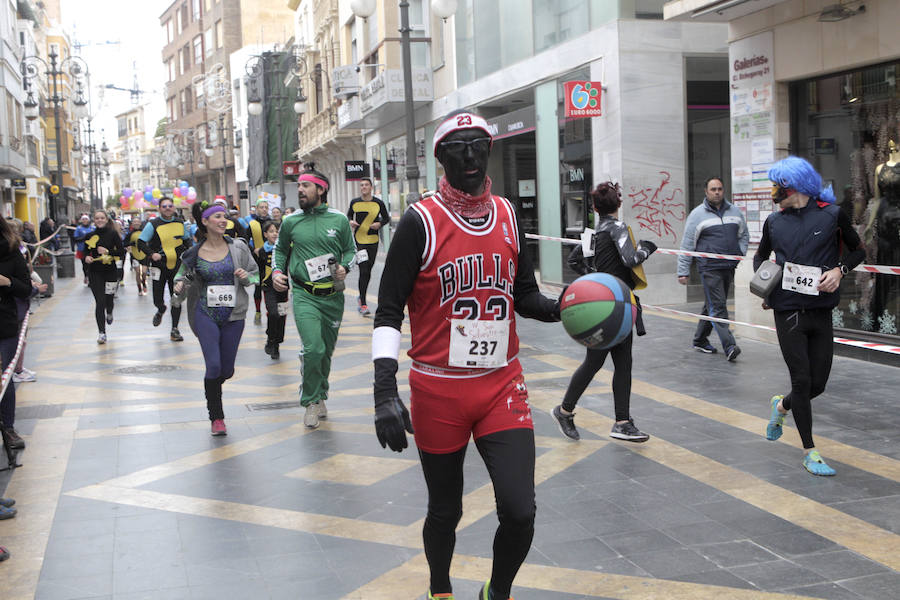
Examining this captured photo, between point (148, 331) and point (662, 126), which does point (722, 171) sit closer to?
point (662, 126)

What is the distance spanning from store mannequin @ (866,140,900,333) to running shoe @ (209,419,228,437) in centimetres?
682

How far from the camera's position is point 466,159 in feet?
11.3

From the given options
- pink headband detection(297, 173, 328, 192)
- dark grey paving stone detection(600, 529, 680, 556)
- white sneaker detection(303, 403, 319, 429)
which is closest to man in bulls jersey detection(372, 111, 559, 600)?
dark grey paving stone detection(600, 529, 680, 556)

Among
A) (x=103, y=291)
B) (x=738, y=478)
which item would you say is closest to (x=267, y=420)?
(x=738, y=478)

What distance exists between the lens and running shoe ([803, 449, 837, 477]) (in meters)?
5.72

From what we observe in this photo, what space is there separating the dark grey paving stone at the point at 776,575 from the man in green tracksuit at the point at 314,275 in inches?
159

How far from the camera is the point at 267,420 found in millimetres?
7883

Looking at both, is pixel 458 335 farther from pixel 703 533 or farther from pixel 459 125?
pixel 703 533

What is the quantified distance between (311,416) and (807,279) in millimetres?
3813

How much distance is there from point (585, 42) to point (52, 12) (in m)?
82.8

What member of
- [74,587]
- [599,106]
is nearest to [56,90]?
[599,106]

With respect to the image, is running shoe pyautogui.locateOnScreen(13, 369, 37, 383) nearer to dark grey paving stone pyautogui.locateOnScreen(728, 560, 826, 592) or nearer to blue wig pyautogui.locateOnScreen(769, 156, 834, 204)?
blue wig pyautogui.locateOnScreen(769, 156, 834, 204)

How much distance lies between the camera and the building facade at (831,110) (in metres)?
9.82

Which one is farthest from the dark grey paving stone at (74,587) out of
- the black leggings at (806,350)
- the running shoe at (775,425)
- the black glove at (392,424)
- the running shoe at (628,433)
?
the running shoe at (775,425)
